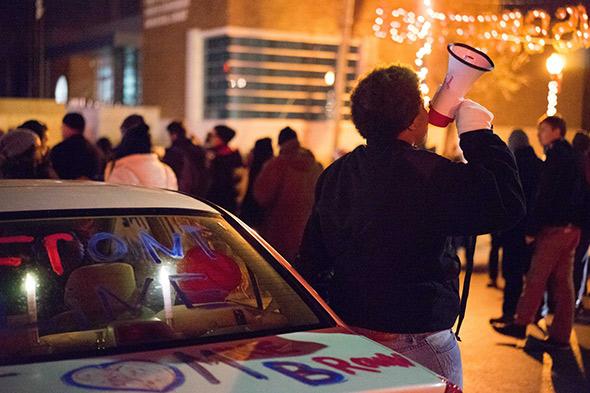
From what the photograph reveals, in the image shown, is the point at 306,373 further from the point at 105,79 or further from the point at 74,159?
the point at 105,79

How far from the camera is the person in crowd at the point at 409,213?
3195mm

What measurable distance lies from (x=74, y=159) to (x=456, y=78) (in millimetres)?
5431

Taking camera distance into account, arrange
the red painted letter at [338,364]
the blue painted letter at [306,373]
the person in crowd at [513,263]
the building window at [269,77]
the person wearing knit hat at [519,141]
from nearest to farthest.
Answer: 1. the blue painted letter at [306,373]
2. the red painted letter at [338,364]
3. the person wearing knit hat at [519,141]
4. the person in crowd at [513,263]
5. the building window at [269,77]

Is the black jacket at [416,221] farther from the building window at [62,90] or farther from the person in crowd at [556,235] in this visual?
the building window at [62,90]

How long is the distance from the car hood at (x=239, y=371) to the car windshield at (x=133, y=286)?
168mm

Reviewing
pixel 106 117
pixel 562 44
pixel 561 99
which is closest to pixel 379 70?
pixel 562 44

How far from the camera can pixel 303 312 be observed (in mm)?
3217

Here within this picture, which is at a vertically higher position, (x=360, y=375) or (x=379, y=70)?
(x=379, y=70)

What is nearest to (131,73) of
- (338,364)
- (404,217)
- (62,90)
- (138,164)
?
(62,90)

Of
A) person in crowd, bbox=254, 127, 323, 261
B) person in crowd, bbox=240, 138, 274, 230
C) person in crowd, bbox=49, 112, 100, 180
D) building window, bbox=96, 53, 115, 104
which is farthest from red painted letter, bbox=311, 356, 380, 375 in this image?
building window, bbox=96, 53, 115, 104

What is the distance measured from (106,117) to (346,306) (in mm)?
23909

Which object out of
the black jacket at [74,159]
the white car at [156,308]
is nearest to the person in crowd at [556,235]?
the black jacket at [74,159]

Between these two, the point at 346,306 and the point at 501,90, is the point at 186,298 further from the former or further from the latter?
the point at 501,90

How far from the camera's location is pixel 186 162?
9742 mm
